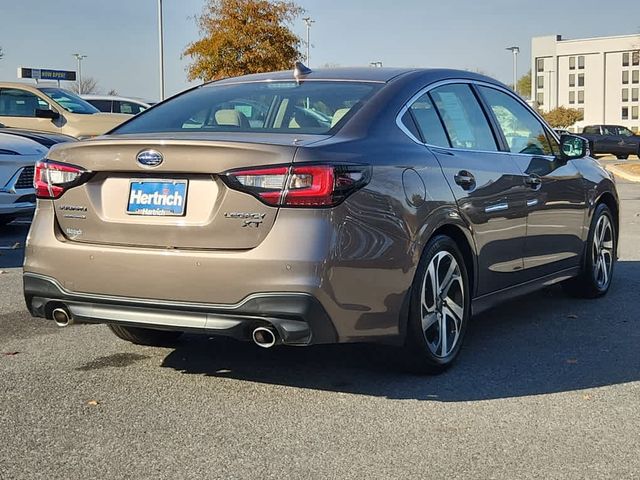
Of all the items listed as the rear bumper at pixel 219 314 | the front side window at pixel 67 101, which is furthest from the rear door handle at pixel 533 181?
the front side window at pixel 67 101

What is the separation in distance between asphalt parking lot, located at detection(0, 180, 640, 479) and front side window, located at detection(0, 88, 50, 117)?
10306 mm

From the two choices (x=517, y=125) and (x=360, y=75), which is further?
(x=517, y=125)

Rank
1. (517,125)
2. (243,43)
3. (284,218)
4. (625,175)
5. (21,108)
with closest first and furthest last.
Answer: (284,218) < (517,125) < (21,108) < (625,175) < (243,43)

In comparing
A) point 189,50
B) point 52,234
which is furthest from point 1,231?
point 189,50

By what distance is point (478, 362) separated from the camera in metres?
5.03

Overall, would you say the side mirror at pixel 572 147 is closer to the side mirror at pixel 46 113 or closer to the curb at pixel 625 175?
the side mirror at pixel 46 113

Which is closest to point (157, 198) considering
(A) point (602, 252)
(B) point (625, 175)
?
(A) point (602, 252)

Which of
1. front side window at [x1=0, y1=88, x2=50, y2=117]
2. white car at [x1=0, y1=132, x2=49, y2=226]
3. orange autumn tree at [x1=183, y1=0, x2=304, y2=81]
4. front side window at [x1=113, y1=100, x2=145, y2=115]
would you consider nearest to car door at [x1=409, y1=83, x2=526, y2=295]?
white car at [x1=0, y1=132, x2=49, y2=226]

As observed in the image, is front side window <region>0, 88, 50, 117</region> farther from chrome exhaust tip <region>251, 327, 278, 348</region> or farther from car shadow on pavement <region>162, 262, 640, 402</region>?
chrome exhaust tip <region>251, 327, 278, 348</region>

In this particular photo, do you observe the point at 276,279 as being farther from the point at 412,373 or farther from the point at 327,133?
the point at 412,373

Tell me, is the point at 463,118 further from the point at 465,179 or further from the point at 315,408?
the point at 315,408

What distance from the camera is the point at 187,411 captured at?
4.12 metres

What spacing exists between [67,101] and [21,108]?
78cm

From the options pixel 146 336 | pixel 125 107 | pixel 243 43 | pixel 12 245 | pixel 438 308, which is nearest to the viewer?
pixel 438 308
